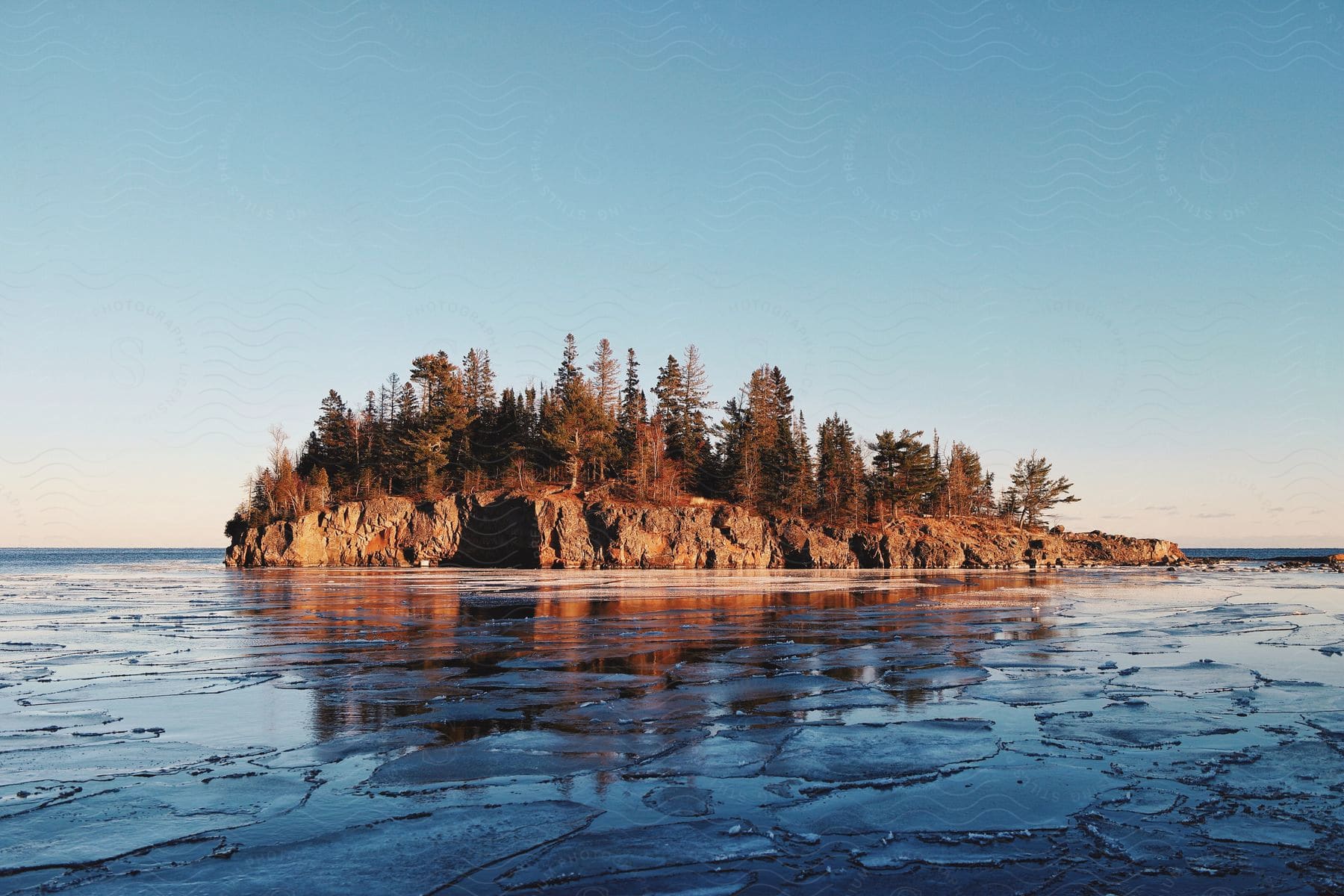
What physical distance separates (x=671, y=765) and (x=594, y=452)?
10894 cm

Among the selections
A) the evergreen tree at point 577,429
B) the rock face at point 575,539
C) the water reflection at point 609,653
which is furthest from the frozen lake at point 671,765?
the evergreen tree at point 577,429

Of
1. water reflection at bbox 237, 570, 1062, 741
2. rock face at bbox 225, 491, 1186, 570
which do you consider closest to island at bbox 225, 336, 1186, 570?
rock face at bbox 225, 491, 1186, 570

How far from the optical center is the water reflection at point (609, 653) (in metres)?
14.3

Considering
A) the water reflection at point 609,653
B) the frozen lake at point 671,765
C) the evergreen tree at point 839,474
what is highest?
the evergreen tree at point 839,474

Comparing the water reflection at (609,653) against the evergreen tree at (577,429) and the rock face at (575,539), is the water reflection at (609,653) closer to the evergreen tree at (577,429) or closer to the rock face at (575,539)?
the rock face at (575,539)

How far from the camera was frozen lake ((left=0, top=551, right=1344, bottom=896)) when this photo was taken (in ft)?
23.6

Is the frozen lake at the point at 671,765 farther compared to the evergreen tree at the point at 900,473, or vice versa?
the evergreen tree at the point at 900,473

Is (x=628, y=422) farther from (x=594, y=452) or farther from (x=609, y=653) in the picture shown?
(x=609, y=653)

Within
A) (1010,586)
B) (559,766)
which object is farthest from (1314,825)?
(1010,586)

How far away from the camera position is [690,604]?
39.3 meters

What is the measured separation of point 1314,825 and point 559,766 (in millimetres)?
8247

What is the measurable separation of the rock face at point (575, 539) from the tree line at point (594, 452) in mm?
5014

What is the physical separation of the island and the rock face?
22 cm

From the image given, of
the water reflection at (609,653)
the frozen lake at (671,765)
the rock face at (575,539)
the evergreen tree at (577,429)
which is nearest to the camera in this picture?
the frozen lake at (671,765)
